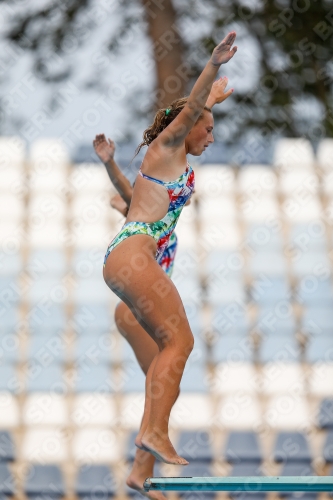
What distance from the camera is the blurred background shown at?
4301mm

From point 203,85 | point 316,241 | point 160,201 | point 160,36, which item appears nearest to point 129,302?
point 160,201

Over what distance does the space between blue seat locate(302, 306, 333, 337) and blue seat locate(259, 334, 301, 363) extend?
0.16 meters

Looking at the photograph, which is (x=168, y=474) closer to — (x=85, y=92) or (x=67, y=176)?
(x=67, y=176)

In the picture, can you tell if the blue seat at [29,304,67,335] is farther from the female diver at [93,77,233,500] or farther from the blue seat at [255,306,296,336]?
the female diver at [93,77,233,500]

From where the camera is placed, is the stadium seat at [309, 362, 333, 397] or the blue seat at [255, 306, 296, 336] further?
the blue seat at [255, 306, 296, 336]

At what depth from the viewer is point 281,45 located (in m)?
5.81

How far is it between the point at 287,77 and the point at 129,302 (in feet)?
12.9

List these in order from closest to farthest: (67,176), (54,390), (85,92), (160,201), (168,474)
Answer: (160,201), (168,474), (54,390), (67,176), (85,92)

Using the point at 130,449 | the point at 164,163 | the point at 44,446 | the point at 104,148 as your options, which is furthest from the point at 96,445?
the point at 164,163

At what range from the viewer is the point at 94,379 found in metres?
4.48

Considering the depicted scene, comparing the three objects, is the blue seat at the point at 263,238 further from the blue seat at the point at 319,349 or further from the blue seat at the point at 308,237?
the blue seat at the point at 319,349

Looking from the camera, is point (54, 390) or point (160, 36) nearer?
point (54, 390)

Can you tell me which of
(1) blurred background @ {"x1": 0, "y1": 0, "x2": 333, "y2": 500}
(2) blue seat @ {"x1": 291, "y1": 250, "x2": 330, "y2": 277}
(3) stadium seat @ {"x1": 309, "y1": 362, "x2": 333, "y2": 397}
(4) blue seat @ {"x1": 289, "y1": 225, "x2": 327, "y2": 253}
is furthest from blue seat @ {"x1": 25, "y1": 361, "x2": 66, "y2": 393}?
(4) blue seat @ {"x1": 289, "y1": 225, "x2": 327, "y2": 253}

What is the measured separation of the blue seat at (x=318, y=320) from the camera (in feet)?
15.6
